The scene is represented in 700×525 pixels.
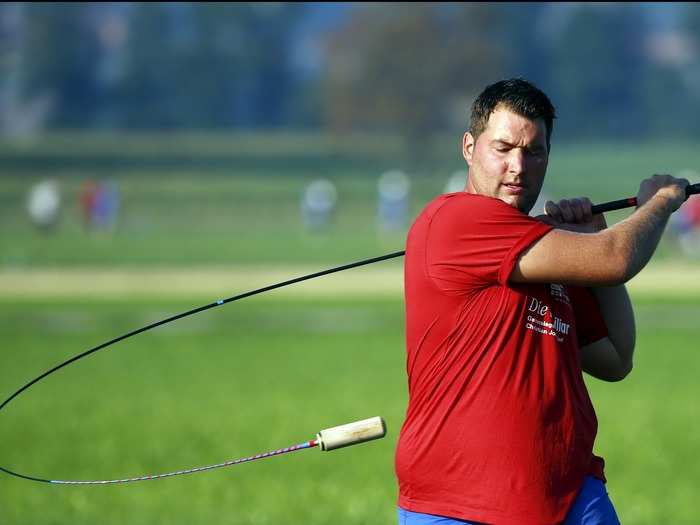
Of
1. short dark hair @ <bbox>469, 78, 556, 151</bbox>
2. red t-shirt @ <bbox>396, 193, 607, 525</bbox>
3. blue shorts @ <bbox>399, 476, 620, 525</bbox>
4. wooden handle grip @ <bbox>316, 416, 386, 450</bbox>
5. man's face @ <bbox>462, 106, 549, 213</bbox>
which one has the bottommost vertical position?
blue shorts @ <bbox>399, 476, 620, 525</bbox>

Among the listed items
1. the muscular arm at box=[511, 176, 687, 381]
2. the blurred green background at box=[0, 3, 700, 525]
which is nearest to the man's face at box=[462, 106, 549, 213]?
the muscular arm at box=[511, 176, 687, 381]

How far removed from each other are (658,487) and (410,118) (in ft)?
245

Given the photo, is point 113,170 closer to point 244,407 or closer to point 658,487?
point 244,407

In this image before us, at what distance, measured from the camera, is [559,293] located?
4449mm

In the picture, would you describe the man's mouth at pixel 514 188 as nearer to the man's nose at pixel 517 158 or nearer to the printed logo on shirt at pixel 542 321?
the man's nose at pixel 517 158

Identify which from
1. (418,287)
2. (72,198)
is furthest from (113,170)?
(418,287)

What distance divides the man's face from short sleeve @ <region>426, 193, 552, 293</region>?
0.07 m

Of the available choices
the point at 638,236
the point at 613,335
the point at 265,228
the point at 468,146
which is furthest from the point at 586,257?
the point at 265,228

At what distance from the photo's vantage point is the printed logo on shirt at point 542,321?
4305 mm

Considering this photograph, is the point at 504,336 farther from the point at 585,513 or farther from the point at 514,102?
the point at 514,102

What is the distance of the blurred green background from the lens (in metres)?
13.7

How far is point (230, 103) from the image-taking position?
91.8 metres

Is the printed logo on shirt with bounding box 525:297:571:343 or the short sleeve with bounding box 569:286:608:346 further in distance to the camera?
the short sleeve with bounding box 569:286:608:346

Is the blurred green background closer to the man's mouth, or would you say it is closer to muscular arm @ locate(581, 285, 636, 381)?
muscular arm @ locate(581, 285, 636, 381)
